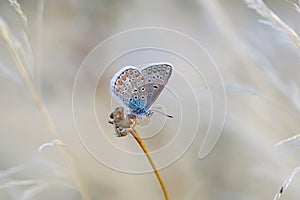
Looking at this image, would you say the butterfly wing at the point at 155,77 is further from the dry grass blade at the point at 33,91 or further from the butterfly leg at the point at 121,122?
the dry grass blade at the point at 33,91

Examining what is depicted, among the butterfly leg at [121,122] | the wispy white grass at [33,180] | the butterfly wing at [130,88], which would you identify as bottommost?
the butterfly leg at [121,122]

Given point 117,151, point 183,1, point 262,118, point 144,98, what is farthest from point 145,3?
point 144,98

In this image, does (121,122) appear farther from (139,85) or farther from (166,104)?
(166,104)

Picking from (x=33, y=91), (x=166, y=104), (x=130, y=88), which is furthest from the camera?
(x=166, y=104)

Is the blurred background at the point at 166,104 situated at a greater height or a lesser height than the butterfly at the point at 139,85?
greater

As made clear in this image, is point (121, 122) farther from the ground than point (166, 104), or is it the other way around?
point (166, 104)

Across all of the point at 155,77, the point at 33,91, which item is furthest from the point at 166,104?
Result: the point at 155,77

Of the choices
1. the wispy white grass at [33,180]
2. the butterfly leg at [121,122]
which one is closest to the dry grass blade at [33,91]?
the wispy white grass at [33,180]
